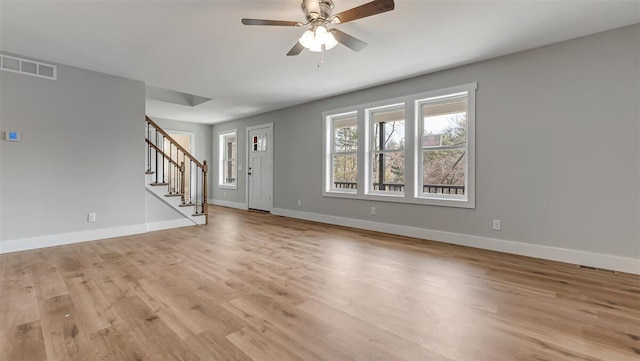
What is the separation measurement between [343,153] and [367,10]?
3592mm

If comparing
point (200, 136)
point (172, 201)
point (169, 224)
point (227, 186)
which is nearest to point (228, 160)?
point (227, 186)

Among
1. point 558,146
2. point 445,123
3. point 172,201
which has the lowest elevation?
point 172,201

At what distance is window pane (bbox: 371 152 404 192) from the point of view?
5004 mm

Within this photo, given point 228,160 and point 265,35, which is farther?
point 228,160

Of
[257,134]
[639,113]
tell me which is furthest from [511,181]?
[257,134]

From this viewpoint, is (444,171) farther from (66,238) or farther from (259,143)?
(66,238)

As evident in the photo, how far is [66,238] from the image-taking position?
4168 mm

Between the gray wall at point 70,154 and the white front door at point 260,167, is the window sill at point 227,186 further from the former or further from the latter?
the gray wall at point 70,154

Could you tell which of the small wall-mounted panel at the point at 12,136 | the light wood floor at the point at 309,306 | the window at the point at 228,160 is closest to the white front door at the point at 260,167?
the window at the point at 228,160

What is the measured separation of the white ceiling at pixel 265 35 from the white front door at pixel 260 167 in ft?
8.66

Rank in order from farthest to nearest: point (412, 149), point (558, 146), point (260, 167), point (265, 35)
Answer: point (260, 167) < point (412, 149) < point (558, 146) < point (265, 35)

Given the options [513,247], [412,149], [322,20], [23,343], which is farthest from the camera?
[412,149]

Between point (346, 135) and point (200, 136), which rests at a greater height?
point (200, 136)

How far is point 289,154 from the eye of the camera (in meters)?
6.77
